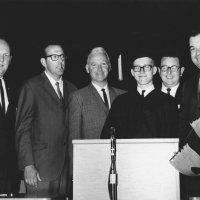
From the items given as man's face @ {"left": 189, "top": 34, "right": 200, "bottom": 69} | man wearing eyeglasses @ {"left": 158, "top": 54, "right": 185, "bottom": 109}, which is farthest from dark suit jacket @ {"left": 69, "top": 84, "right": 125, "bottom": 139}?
man's face @ {"left": 189, "top": 34, "right": 200, "bottom": 69}

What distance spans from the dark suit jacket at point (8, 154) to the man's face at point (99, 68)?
2.38 feet

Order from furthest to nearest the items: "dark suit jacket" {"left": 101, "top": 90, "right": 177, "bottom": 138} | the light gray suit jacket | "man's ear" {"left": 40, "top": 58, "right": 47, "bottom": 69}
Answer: "man's ear" {"left": 40, "top": 58, "right": 47, "bottom": 69} → the light gray suit jacket → "dark suit jacket" {"left": 101, "top": 90, "right": 177, "bottom": 138}

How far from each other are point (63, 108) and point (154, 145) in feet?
5.50

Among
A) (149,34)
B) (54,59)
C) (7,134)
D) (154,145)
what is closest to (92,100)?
(54,59)

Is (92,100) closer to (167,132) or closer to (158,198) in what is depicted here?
(167,132)

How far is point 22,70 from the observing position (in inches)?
161

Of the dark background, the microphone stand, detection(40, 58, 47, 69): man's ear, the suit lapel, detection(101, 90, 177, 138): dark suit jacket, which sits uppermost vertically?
the dark background

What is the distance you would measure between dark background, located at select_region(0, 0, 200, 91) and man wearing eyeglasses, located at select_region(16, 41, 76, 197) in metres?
0.57

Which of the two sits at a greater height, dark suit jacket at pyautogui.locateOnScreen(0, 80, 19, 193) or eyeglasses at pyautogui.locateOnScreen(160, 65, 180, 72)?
eyeglasses at pyautogui.locateOnScreen(160, 65, 180, 72)

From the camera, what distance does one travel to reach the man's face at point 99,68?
363cm

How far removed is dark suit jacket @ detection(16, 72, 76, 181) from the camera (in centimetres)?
335

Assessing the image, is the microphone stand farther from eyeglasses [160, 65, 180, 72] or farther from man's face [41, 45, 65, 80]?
eyeglasses [160, 65, 180, 72]

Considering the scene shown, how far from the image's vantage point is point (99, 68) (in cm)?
364

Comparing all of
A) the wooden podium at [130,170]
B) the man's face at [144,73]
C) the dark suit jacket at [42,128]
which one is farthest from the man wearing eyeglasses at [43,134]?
the wooden podium at [130,170]
